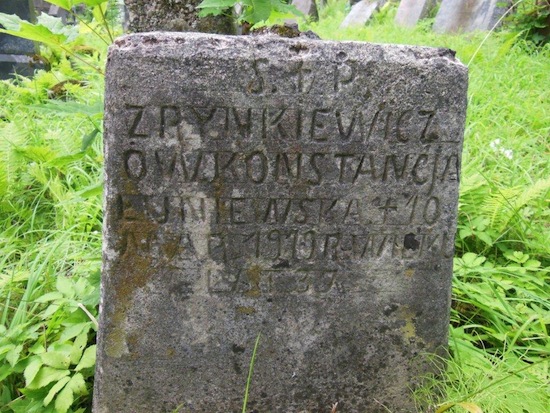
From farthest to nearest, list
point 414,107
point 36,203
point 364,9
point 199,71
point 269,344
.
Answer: point 364,9 < point 36,203 < point 269,344 < point 414,107 < point 199,71

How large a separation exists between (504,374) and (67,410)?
4.50 feet

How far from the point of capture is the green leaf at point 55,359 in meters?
1.66

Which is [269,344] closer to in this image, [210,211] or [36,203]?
[210,211]

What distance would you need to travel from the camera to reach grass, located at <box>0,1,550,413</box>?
5.41ft

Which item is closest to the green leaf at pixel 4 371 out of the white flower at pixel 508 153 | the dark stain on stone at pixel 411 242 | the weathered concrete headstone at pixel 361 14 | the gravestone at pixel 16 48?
the dark stain on stone at pixel 411 242

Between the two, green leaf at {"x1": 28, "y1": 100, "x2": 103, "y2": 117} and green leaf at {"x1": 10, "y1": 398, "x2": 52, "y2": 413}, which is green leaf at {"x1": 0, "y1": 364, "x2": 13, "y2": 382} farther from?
green leaf at {"x1": 28, "y1": 100, "x2": 103, "y2": 117}

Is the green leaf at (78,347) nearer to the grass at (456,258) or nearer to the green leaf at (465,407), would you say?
the grass at (456,258)

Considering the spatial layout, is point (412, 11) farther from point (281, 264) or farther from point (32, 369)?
point (32, 369)

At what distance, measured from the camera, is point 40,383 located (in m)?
1.64

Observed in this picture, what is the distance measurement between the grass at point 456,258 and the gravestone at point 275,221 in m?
0.22

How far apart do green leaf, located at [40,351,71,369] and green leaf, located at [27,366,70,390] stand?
0.02 meters

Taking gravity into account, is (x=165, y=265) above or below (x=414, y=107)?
below

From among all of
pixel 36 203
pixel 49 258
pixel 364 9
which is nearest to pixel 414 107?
pixel 49 258

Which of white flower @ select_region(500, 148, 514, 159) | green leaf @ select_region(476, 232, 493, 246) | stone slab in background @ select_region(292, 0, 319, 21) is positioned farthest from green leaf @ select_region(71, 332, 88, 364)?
stone slab in background @ select_region(292, 0, 319, 21)
